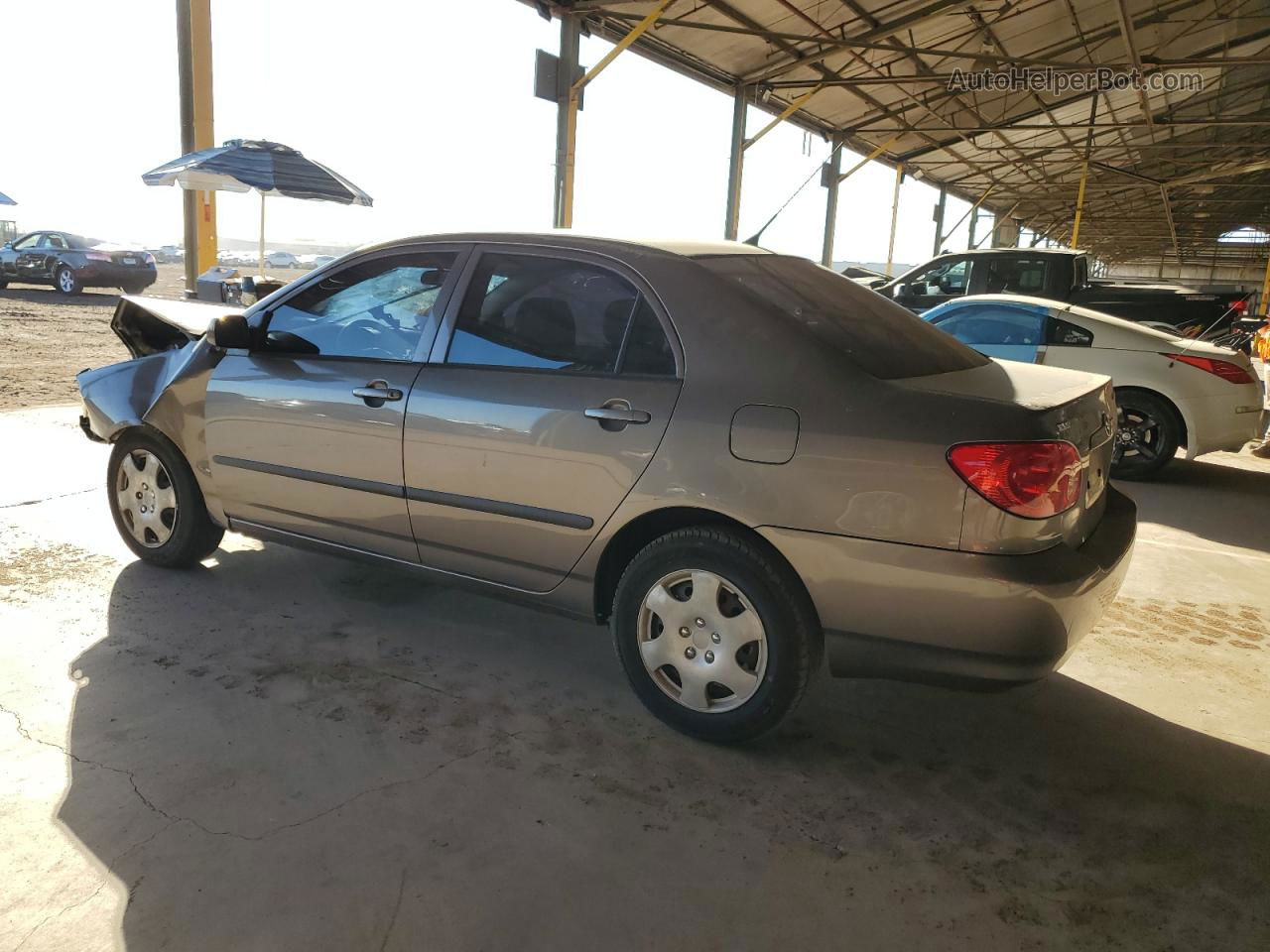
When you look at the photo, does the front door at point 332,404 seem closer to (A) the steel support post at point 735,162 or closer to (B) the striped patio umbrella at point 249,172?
(B) the striped patio umbrella at point 249,172

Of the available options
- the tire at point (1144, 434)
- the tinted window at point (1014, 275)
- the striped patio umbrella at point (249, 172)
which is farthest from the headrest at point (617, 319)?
the striped patio umbrella at point (249, 172)

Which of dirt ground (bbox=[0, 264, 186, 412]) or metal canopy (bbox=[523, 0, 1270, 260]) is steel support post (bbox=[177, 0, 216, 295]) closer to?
dirt ground (bbox=[0, 264, 186, 412])

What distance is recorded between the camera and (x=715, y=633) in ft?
8.96

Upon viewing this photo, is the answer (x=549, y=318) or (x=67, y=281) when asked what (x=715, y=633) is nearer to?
(x=549, y=318)

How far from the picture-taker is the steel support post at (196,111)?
11180mm

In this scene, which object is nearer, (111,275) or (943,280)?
(943,280)

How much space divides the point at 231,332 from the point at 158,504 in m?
0.98

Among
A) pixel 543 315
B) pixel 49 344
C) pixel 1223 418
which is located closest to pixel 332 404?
pixel 543 315

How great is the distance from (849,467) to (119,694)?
7.93 ft

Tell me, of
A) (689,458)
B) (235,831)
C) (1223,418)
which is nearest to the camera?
(235,831)

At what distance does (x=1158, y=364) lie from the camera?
6910mm

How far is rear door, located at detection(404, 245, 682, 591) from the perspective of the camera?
2.81 m

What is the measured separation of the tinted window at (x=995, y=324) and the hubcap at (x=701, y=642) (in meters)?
5.47

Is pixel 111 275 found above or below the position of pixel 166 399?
above
